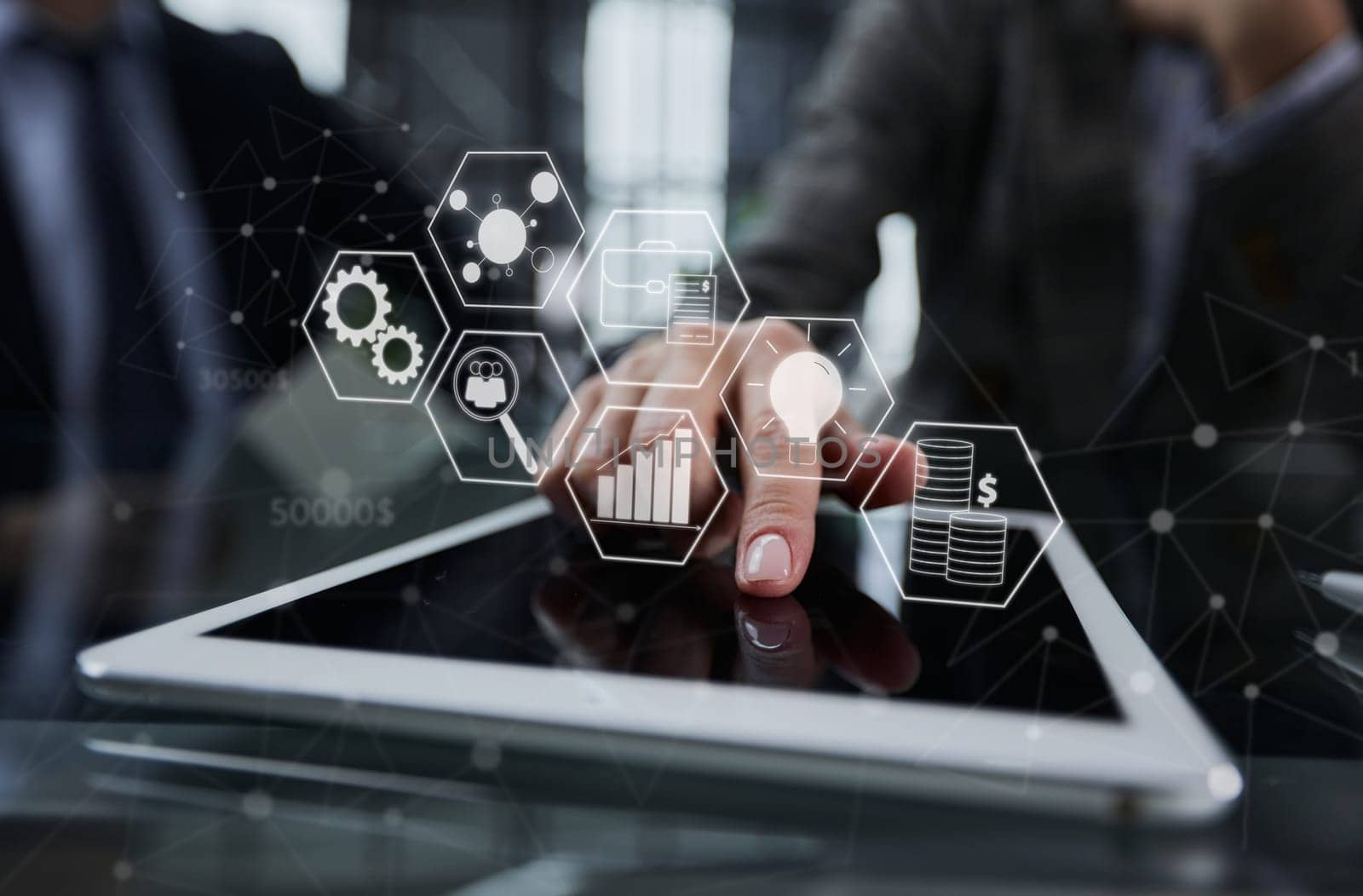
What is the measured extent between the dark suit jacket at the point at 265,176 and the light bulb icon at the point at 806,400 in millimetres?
209

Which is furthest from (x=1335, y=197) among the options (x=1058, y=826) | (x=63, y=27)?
(x=63, y=27)

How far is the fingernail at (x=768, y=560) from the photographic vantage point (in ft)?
1.14

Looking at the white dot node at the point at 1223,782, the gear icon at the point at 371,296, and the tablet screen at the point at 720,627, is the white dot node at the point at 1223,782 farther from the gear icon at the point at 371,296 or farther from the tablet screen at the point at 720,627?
the gear icon at the point at 371,296

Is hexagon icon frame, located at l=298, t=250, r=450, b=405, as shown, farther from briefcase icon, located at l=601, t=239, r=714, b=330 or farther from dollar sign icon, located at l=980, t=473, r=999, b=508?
dollar sign icon, located at l=980, t=473, r=999, b=508

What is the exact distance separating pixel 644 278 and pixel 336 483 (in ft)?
0.70

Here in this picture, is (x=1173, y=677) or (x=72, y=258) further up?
(x=72, y=258)

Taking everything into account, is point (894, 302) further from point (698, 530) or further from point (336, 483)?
point (336, 483)

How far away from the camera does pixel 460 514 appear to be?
45 cm

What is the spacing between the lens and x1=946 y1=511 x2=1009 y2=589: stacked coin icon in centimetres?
36

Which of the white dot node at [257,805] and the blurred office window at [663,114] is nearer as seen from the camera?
the white dot node at [257,805]

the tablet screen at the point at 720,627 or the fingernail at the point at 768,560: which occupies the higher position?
the fingernail at the point at 768,560

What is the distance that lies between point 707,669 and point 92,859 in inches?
6.8

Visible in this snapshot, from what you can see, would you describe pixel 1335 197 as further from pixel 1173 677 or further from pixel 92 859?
pixel 92 859

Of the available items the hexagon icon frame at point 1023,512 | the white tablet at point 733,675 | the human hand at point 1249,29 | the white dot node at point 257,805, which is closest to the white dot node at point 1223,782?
the white tablet at point 733,675
